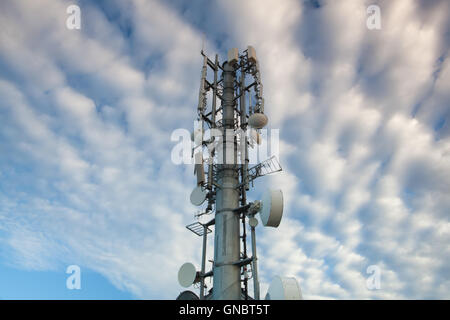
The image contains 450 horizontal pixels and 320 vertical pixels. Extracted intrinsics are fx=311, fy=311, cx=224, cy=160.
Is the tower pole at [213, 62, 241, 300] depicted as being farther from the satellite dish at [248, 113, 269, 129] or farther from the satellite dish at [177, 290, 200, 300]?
the satellite dish at [177, 290, 200, 300]

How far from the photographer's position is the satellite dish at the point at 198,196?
26.1 metres

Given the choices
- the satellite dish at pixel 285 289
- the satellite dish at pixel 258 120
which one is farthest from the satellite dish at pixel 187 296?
the satellite dish at pixel 258 120

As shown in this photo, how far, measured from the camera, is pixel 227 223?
23391 mm

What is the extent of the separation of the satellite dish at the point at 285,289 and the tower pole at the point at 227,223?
21.1 feet

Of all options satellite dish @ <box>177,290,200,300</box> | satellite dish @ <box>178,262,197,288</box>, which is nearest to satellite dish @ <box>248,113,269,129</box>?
satellite dish @ <box>178,262,197,288</box>

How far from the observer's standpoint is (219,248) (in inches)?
900

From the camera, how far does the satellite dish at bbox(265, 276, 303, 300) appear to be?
14.5m

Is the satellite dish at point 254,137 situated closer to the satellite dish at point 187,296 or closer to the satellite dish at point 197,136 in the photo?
the satellite dish at point 197,136

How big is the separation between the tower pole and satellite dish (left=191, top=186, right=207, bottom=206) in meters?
1.58
